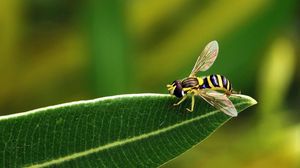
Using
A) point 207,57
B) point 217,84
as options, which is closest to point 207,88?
point 217,84

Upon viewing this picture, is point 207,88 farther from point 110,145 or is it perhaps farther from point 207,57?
point 110,145

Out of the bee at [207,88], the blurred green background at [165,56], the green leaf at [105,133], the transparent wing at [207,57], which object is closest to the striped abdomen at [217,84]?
the bee at [207,88]

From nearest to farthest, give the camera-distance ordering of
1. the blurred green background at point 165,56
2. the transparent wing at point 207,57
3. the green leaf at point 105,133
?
1. the green leaf at point 105,133
2. the transparent wing at point 207,57
3. the blurred green background at point 165,56

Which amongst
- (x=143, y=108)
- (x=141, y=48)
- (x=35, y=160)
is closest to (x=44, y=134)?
(x=35, y=160)

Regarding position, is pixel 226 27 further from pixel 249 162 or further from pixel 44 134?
pixel 44 134

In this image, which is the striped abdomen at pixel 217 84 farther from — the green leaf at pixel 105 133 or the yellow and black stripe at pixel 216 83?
the green leaf at pixel 105 133

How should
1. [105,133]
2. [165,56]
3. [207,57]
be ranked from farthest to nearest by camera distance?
[165,56]
[207,57]
[105,133]
